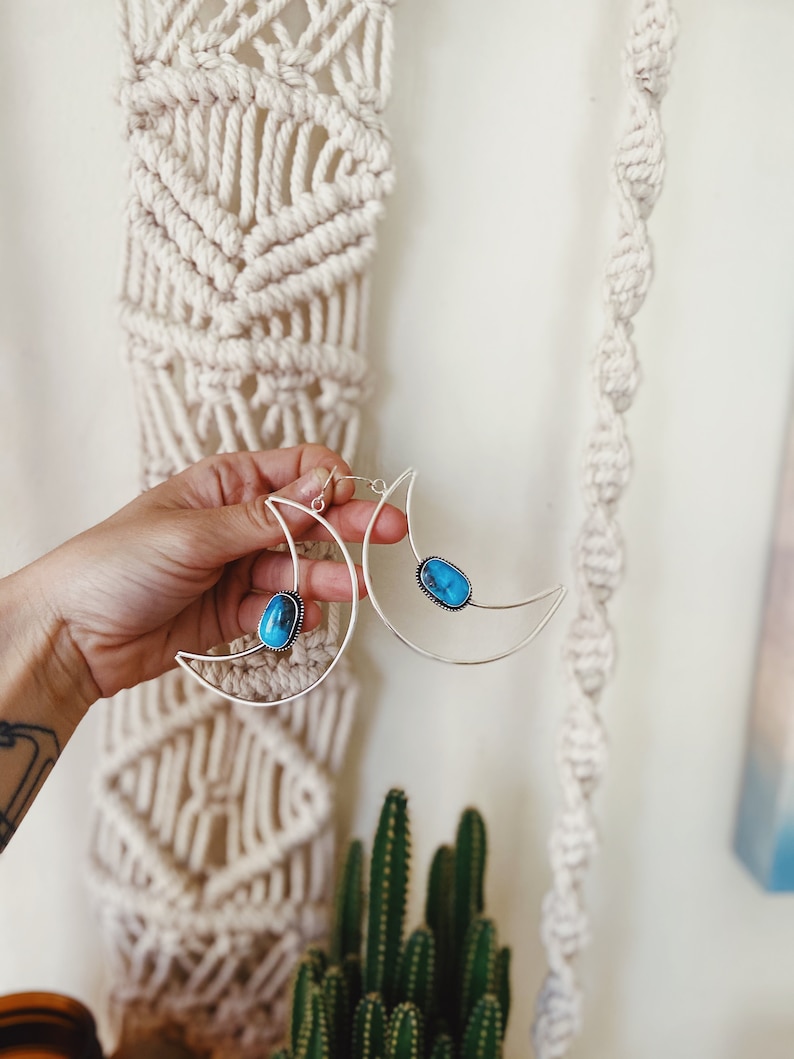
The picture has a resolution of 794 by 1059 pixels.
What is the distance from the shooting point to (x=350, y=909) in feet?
2.23

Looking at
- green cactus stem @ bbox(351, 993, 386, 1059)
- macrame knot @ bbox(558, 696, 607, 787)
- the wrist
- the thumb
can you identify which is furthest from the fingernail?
green cactus stem @ bbox(351, 993, 386, 1059)

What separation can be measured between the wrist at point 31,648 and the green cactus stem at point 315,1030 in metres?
0.30

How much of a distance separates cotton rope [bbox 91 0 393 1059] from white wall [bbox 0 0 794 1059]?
0.06m

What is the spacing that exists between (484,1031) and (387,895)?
0.12 m

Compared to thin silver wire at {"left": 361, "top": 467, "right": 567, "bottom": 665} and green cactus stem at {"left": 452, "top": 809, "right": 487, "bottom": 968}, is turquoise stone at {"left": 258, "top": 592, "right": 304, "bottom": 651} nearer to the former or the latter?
thin silver wire at {"left": 361, "top": 467, "right": 567, "bottom": 665}

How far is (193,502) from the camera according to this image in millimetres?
547

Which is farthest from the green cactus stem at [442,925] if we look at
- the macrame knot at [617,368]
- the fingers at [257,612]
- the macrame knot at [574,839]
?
the macrame knot at [617,368]

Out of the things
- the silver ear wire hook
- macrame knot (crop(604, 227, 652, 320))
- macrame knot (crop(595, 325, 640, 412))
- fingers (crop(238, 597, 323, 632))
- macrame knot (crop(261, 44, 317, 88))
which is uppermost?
macrame knot (crop(261, 44, 317, 88))

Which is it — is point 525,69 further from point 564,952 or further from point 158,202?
point 564,952

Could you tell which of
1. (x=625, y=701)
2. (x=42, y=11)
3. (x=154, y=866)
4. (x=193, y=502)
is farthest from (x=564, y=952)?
(x=42, y=11)

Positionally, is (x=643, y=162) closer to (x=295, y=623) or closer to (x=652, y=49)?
(x=652, y=49)

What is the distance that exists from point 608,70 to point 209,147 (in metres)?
0.33

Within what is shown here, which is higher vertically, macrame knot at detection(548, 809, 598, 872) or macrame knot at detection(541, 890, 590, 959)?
macrame knot at detection(548, 809, 598, 872)

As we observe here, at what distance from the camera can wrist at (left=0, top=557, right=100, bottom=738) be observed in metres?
0.52
